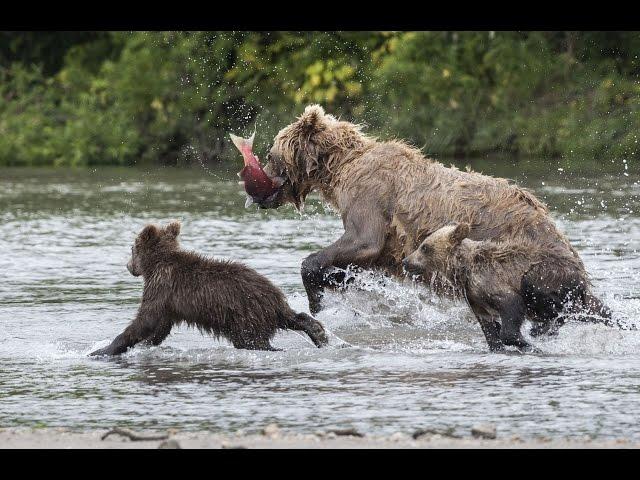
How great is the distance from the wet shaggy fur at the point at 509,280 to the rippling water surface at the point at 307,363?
0.18 m

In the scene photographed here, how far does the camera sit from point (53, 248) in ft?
44.9

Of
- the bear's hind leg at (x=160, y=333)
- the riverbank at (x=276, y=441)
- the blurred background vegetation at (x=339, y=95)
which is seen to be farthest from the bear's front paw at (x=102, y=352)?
the blurred background vegetation at (x=339, y=95)

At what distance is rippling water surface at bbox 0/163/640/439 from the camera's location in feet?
21.5

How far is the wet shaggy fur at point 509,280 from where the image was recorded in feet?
26.3

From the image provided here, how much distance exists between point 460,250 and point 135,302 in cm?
319

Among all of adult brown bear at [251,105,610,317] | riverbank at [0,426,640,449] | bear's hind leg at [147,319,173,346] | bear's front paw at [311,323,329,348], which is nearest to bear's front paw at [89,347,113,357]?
bear's hind leg at [147,319,173,346]

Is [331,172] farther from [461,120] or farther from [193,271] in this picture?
[461,120]

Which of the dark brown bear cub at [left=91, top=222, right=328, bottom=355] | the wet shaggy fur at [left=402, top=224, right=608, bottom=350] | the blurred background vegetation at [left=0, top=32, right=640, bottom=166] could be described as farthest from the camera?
the blurred background vegetation at [left=0, top=32, right=640, bottom=166]

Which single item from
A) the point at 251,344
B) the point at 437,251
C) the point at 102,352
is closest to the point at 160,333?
the point at 102,352

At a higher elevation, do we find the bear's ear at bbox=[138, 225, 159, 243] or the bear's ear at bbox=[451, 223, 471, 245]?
the bear's ear at bbox=[451, 223, 471, 245]

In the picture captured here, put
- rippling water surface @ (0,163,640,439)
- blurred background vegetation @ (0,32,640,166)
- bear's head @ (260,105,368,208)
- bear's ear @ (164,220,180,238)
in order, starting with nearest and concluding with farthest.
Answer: rippling water surface @ (0,163,640,439)
bear's ear @ (164,220,180,238)
bear's head @ (260,105,368,208)
blurred background vegetation @ (0,32,640,166)

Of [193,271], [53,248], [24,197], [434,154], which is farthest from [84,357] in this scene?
[434,154]

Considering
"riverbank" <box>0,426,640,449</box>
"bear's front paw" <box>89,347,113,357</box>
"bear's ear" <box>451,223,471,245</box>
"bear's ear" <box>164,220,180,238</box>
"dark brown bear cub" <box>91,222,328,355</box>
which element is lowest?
"bear's front paw" <box>89,347,113,357</box>

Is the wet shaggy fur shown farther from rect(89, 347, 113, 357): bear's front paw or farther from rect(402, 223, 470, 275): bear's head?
rect(89, 347, 113, 357): bear's front paw
